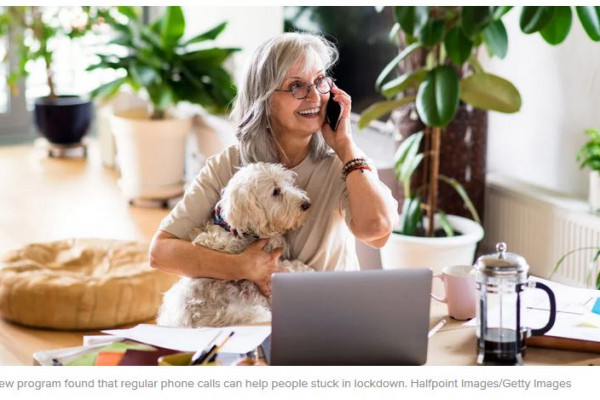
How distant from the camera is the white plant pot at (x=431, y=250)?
3.29 metres

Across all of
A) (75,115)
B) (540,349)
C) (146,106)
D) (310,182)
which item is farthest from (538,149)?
(75,115)

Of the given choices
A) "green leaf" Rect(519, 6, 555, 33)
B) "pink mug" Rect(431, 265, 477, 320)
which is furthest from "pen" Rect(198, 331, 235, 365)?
"green leaf" Rect(519, 6, 555, 33)

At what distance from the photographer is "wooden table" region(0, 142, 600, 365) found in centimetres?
324

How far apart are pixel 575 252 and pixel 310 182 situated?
62.9 inches

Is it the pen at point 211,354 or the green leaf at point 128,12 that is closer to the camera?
the pen at point 211,354

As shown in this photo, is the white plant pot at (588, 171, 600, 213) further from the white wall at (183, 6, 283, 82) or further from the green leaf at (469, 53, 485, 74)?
the white wall at (183, 6, 283, 82)

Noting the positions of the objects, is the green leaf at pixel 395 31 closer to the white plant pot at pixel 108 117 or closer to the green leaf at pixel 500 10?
the green leaf at pixel 500 10

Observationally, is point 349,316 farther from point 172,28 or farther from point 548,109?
point 172,28

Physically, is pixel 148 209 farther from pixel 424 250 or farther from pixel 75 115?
pixel 424 250

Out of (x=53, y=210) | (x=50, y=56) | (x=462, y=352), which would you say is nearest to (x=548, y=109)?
(x=462, y=352)

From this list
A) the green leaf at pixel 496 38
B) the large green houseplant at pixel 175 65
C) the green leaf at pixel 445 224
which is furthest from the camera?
the large green houseplant at pixel 175 65

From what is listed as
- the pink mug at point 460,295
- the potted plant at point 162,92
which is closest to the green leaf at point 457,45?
the pink mug at point 460,295

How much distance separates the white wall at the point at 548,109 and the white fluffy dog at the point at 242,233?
1.80m

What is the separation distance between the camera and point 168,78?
5055mm
